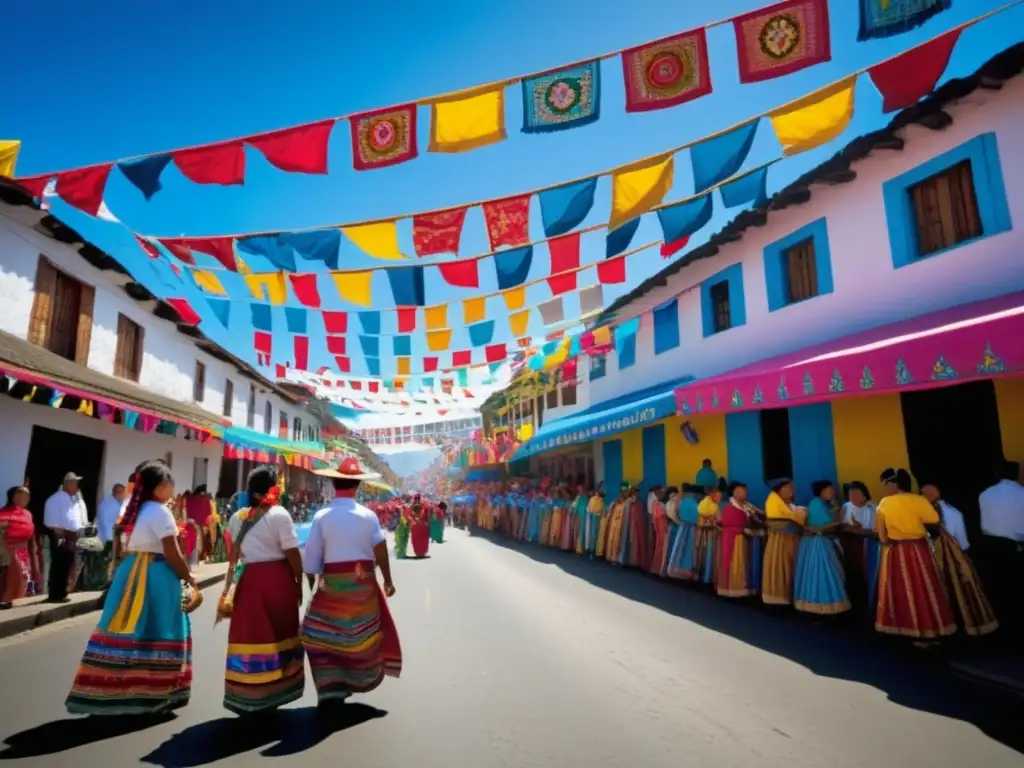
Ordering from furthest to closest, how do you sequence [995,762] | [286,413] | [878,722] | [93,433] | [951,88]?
[286,413] → [93,433] → [951,88] → [878,722] → [995,762]

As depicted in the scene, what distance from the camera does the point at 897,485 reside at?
20.2 feet

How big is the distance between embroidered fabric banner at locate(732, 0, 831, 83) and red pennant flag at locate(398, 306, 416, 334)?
8502mm

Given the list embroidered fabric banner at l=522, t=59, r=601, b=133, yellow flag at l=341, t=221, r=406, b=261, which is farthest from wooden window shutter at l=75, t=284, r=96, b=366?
embroidered fabric banner at l=522, t=59, r=601, b=133

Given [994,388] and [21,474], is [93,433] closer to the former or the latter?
[21,474]

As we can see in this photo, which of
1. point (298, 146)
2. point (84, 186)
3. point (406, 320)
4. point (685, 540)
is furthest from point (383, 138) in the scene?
point (685, 540)

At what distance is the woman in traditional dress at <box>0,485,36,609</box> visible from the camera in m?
8.10

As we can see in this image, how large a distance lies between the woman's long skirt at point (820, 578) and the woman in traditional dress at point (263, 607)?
575 centimetres

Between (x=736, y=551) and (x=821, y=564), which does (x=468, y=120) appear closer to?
(x=821, y=564)

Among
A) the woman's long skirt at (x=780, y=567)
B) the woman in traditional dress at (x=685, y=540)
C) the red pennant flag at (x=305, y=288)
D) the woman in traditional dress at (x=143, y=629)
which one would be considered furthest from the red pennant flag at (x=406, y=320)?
the woman in traditional dress at (x=143, y=629)

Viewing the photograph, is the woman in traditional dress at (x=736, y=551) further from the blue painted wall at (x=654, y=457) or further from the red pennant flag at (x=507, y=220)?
the blue painted wall at (x=654, y=457)

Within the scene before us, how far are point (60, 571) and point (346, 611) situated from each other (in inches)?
269

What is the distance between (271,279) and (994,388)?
36.2 ft

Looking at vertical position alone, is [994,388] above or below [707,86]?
below

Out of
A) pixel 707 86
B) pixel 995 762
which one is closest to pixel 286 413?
pixel 707 86
